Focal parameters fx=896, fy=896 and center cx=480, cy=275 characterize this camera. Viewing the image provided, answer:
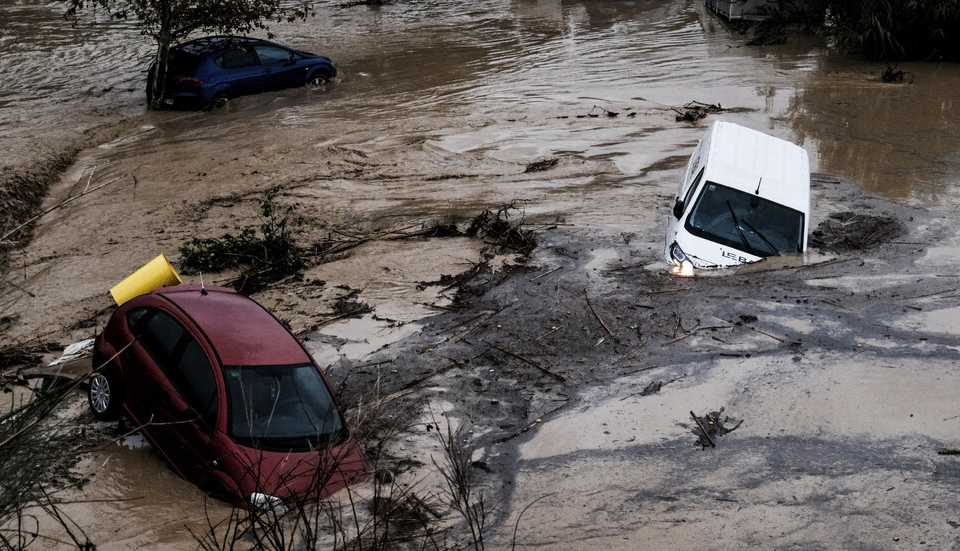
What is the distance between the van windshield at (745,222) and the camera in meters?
10.6

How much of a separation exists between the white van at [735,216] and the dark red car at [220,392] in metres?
5.19

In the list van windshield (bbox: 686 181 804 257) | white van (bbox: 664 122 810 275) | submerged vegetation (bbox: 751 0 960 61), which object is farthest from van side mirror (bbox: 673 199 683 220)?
submerged vegetation (bbox: 751 0 960 61)

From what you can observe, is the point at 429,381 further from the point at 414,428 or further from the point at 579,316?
the point at 579,316

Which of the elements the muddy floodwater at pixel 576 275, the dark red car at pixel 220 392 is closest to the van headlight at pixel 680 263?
the muddy floodwater at pixel 576 275

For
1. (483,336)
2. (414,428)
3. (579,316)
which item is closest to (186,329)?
(414,428)

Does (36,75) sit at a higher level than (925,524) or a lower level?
higher

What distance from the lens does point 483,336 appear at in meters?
9.34

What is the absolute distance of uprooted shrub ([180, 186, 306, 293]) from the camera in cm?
1105

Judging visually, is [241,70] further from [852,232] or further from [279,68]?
[852,232]

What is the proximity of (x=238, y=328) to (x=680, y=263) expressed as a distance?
545cm

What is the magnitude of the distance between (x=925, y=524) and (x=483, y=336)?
4579mm

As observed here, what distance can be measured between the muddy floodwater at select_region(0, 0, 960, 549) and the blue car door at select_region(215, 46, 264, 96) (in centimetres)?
41

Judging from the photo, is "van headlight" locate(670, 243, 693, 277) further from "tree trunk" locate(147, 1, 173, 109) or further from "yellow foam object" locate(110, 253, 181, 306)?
"tree trunk" locate(147, 1, 173, 109)

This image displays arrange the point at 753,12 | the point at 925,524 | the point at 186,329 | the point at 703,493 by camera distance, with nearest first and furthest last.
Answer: the point at 925,524, the point at 703,493, the point at 186,329, the point at 753,12
